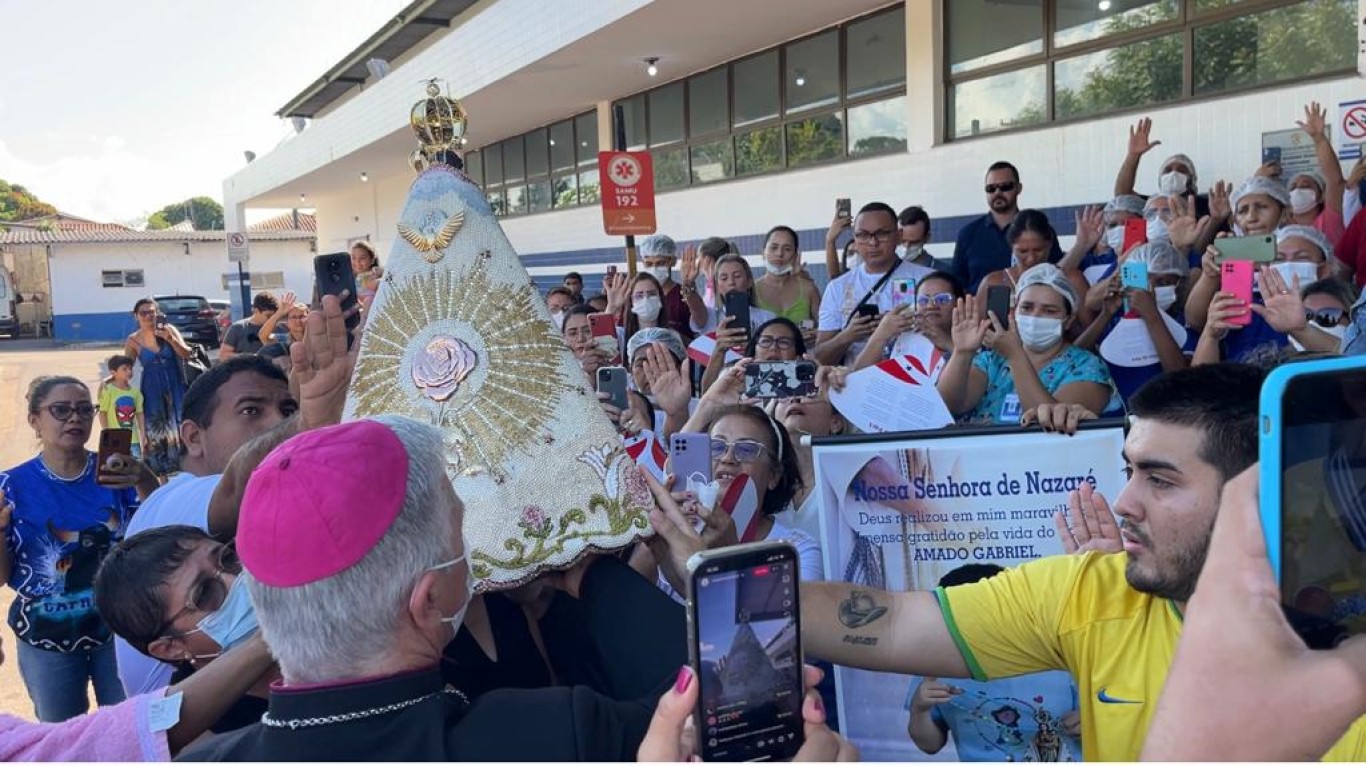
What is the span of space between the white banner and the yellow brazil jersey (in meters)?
0.57

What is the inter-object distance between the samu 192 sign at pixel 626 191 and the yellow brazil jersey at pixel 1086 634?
242 inches

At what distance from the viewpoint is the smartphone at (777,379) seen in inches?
145

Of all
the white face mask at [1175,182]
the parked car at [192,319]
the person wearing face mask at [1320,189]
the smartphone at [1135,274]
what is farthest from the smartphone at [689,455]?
the parked car at [192,319]

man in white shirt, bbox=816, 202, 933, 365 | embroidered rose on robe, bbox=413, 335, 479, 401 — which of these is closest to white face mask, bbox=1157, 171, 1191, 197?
man in white shirt, bbox=816, 202, 933, 365

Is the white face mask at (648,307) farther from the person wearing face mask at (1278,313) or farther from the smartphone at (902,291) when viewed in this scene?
the person wearing face mask at (1278,313)

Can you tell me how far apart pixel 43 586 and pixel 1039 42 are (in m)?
7.87

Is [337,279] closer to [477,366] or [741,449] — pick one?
[477,366]

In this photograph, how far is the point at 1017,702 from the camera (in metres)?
2.56

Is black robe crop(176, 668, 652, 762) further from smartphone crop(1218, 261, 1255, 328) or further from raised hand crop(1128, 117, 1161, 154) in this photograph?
raised hand crop(1128, 117, 1161, 154)

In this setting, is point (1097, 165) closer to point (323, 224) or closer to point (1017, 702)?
point (1017, 702)

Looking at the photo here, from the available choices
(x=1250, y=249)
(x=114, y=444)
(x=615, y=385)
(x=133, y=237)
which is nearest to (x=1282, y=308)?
(x=1250, y=249)

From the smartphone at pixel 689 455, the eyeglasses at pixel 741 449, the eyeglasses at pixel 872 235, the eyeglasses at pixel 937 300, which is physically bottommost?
the eyeglasses at pixel 741 449

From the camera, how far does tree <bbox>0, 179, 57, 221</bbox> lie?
6600 centimetres

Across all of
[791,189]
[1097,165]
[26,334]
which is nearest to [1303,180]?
[1097,165]
